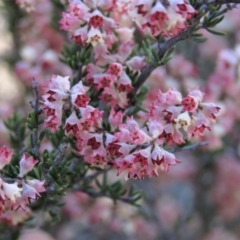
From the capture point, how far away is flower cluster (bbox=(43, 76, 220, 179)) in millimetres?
959

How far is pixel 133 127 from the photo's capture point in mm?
987

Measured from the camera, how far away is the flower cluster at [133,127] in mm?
959

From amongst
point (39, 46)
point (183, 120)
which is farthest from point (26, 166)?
point (39, 46)

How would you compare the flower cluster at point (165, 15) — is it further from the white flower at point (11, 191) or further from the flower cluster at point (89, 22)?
the white flower at point (11, 191)

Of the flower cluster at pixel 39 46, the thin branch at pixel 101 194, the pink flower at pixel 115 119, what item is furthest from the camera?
the flower cluster at pixel 39 46

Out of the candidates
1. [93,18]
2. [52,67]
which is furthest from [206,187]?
[93,18]

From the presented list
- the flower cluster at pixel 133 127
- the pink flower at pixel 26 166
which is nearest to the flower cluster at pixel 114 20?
the flower cluster at pixel 133 127

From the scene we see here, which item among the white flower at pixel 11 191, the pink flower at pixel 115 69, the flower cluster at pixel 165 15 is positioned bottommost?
the white flower at pixel 11 191

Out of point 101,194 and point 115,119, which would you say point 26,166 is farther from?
point 101,194

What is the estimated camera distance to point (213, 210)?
228 centimetres

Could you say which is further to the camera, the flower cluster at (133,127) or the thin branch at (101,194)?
the thin branch at (101,194)

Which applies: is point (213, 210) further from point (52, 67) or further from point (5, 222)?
point (5, 222)

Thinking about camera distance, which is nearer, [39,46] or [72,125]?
[72,125]

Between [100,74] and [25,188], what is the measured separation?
0.27 metres
